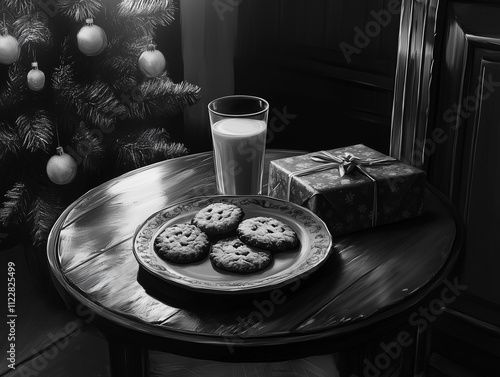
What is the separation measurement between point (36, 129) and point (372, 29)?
844mm

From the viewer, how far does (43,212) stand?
1.46 metres

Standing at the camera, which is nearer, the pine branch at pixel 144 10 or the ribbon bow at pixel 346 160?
the ribbon bow at pixel 346 160

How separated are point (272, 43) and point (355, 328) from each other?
3.93 feet

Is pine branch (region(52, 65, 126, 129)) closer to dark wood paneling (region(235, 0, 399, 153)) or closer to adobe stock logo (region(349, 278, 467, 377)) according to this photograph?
dark wood paneling (region(235, 0, 399, 153))

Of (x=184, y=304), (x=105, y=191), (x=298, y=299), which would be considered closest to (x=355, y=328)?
(x=298, y=299)

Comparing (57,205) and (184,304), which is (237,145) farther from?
(57,205)

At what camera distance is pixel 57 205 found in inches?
58.7

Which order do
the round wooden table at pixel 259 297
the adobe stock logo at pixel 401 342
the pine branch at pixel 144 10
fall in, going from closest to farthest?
1. the round wooden table at pixel 259 297
2. the adobe stock logo at pixel 401 342
3. the pine branch at pixel 144 10

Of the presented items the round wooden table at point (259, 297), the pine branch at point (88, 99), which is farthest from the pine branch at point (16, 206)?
the round wooden table at point (259, 297)

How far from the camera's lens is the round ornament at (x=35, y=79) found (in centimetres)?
134

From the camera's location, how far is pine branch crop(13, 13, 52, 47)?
1337 millimetres

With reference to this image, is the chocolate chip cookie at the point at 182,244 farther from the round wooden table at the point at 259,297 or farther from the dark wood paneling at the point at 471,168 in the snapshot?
the dark wood paneling at the point at 471,168

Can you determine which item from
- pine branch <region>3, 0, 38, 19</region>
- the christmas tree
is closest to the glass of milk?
the christmas tree

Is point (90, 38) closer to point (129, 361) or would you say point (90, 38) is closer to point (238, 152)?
point (238, 152)
